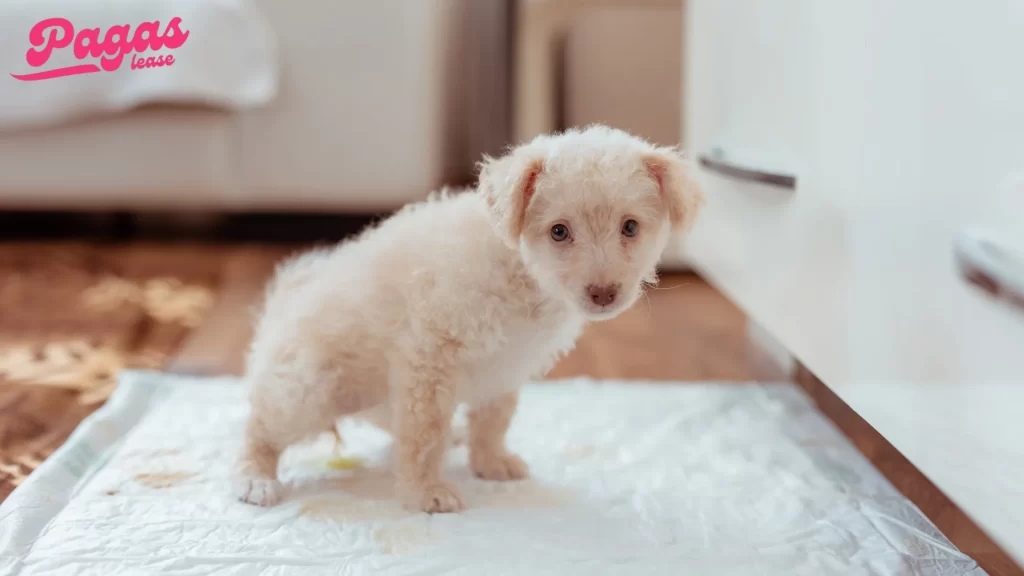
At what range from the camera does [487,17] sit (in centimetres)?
271

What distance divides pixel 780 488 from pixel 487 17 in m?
1.88

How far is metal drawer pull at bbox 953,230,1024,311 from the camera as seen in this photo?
2.29 feet

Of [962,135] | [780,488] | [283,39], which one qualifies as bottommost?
[780,488]

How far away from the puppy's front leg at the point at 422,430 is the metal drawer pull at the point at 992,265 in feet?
2.16

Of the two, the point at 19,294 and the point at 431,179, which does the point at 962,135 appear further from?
the point at 19,294

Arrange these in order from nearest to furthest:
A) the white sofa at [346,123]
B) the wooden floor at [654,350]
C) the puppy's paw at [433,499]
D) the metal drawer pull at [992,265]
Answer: the metal drawer pull at [992,265]
the puppy's paw at [433,499]
the wooden floor at [654,350]
the white sofa at [346,123]

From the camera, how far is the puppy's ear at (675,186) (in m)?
1.11

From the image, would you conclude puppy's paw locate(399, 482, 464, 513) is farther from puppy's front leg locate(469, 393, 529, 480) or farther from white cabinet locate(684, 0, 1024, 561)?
white cabinet locate(684, 0, 1024, 561)

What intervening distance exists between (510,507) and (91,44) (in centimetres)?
88

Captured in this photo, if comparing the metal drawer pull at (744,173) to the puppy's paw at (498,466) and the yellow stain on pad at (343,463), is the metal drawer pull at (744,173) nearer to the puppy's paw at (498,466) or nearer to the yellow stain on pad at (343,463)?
the puppy's paw at (498,466)

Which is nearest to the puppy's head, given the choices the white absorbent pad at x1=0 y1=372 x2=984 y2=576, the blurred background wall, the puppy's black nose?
the puppy's black nose

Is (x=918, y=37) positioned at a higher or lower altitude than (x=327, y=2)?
lower

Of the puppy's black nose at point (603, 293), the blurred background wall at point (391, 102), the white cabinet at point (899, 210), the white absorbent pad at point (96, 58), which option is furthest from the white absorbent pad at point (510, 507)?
the blurred background wall at point (391, 102)

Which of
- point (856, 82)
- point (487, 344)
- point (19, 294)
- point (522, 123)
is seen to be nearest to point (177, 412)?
point (487, 344)
